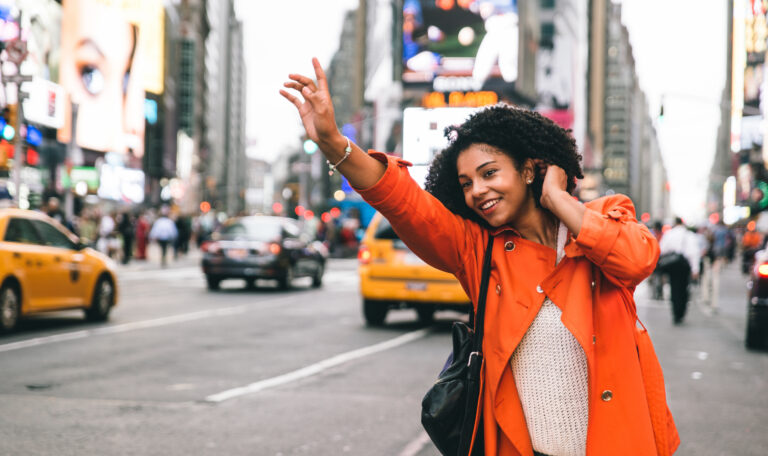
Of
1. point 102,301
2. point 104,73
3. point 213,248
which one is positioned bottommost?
point 102,301

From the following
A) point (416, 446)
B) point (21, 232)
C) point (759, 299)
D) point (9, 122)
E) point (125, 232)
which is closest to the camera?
point (416, 446)

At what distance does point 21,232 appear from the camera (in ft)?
38.0

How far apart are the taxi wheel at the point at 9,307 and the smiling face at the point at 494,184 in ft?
31.2

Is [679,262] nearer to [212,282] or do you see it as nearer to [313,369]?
[313,369]

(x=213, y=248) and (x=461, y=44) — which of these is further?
(x=461, y=44)

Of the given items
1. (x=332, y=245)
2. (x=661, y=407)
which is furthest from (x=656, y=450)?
(x=332, y=245)

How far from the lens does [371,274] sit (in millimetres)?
12766

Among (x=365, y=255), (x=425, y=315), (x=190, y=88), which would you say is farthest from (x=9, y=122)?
(x=190, y=88)

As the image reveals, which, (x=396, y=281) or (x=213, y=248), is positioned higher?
(x=213, y=248)

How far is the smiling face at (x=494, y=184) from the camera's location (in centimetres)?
260

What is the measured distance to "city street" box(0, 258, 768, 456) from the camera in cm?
590

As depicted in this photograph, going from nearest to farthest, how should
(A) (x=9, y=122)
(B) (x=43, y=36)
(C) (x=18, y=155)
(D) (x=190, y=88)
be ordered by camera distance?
(C) (x=18, y=155), (A) (x=9, y=122), (B) (x=43, y=36), (D) (x=190, y=88)

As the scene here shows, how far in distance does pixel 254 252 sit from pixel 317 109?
17.4 metres

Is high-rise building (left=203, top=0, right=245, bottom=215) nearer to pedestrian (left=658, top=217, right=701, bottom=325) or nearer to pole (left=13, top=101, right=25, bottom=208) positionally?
pole (left=13, top=101, right=25, bottom=208)
